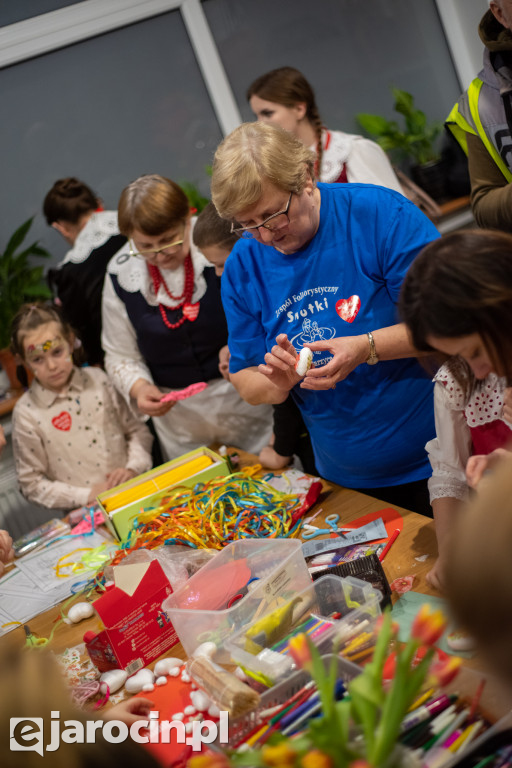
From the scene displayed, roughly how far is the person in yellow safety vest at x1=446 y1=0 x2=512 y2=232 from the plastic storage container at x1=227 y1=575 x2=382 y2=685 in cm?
111

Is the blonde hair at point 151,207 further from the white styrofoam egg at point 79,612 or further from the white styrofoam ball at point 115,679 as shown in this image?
the white styrofoam ball at point 115,679

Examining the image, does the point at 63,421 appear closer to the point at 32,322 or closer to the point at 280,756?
the point at 32,322

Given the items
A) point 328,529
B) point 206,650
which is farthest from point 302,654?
point 328,529

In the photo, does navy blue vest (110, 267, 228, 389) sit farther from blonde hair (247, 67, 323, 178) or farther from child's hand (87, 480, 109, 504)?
blonde hair (247, 67, 323, 178)

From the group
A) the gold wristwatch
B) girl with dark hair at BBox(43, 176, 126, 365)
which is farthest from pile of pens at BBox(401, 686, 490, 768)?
girl with dark hair at BBox(43, 176, 126, 365)

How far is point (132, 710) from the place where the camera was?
133 cm

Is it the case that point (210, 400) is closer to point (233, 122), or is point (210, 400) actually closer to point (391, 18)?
point (233, 122)

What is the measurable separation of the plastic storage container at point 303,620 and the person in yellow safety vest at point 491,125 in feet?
3.66

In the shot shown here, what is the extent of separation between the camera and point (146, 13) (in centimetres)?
409

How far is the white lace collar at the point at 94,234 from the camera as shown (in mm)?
3232

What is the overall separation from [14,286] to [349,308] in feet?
8.48

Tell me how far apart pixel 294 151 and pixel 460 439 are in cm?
78

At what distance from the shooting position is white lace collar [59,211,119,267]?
323 centimetres

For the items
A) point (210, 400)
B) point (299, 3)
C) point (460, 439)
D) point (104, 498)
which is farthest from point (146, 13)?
point (460, 439)
